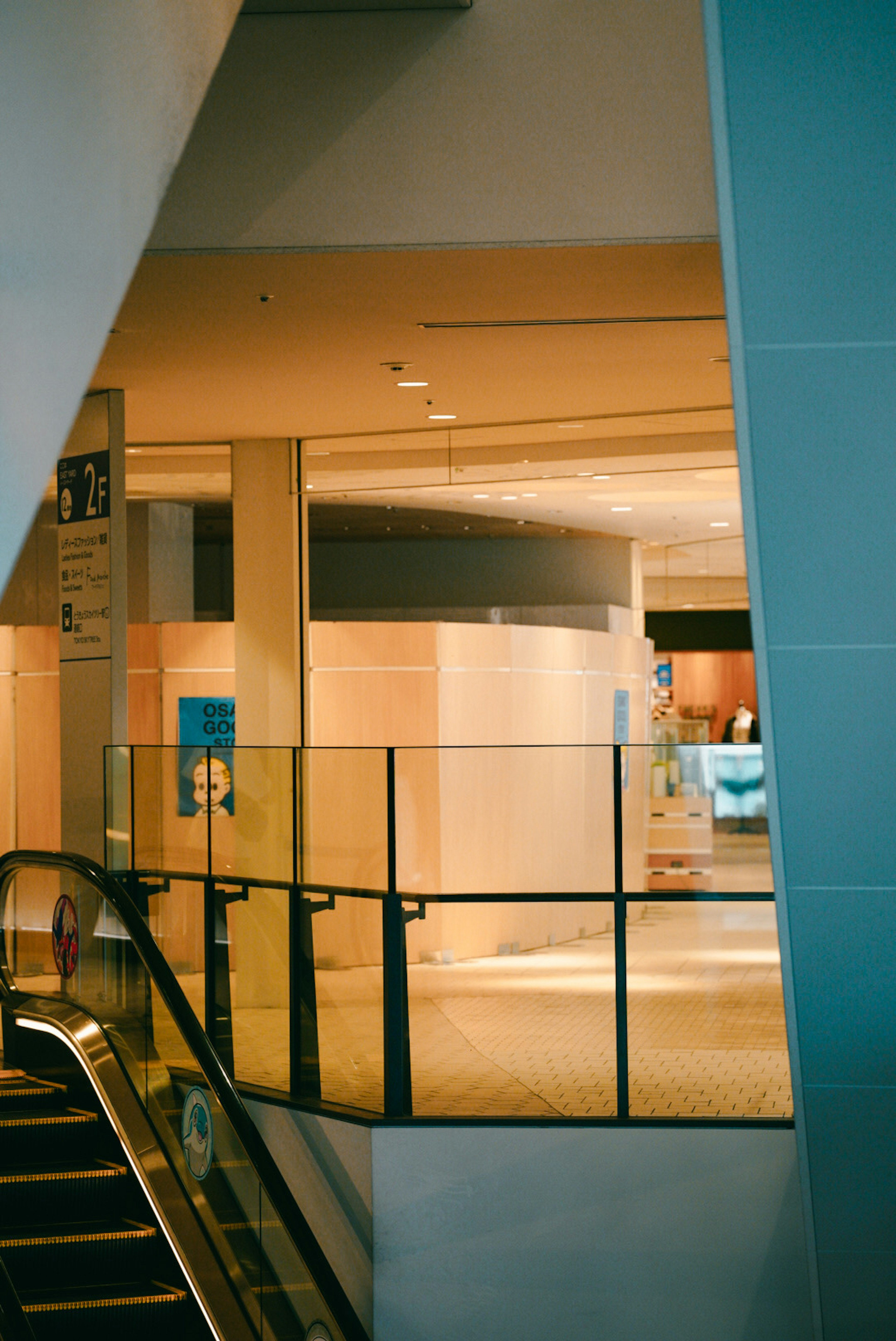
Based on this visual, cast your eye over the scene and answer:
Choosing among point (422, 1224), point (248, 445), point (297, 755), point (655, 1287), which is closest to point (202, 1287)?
point (422, 1224)

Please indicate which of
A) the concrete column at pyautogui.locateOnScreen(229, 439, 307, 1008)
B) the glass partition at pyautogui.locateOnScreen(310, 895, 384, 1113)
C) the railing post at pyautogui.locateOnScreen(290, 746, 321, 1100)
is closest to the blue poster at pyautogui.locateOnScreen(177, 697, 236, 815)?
the railing post at pyautogui.locateOnScreen(290, 746, 321, 1100)

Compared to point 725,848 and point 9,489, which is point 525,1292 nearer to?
point 725,848

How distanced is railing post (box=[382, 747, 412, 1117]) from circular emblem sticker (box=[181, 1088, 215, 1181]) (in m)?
0.93

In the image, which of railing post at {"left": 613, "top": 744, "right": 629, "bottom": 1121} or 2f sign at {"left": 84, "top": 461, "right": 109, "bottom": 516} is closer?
railing post at {"left": 613, "top": 744, "right": 629, "bottom": 1121}

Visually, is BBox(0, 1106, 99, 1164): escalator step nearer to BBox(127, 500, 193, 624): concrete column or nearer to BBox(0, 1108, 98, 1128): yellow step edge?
BBox(0, 1108, 98, 1128): yellow step edge

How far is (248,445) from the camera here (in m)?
9.88

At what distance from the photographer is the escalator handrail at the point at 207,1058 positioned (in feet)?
17.9

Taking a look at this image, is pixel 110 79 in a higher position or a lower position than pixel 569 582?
lower

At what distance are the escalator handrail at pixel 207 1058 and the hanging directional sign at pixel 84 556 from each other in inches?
68.9

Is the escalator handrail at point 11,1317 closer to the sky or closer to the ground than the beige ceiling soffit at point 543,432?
closer to the ground

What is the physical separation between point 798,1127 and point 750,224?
2.51 m

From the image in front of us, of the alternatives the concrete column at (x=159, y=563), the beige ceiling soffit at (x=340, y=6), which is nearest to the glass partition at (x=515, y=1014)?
the beige ceiling soffit at (x=340, y=6)

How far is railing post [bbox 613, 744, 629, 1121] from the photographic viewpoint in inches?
249

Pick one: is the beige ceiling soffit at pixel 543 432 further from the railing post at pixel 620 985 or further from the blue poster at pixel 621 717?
the blue poster at pixel 621 717
